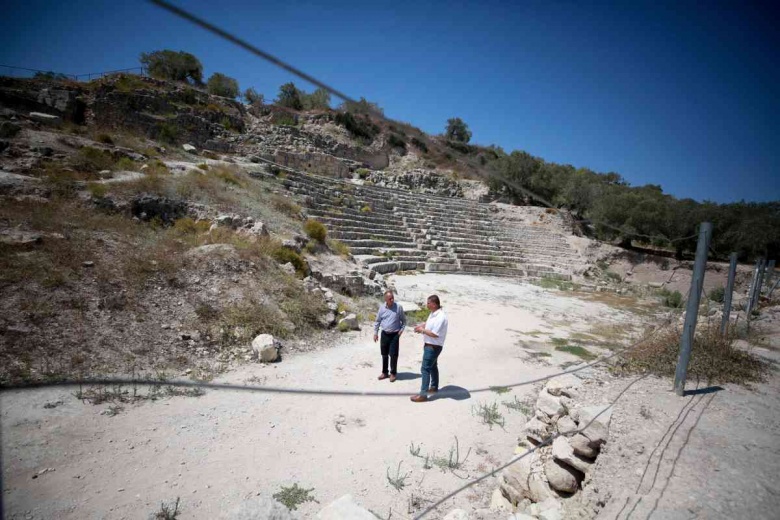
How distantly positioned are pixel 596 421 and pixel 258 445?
298 centimetres

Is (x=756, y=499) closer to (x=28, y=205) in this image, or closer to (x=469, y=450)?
(x=469, y=450)

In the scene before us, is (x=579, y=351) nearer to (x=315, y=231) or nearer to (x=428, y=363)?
(x=428, y=363)

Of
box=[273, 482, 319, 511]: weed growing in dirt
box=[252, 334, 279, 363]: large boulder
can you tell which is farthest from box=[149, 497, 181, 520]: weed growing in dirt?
box=[252, 334, 279, 363]: large boulder

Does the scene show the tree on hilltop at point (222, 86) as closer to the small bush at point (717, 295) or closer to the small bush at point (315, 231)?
the small bush at point (315, 231)

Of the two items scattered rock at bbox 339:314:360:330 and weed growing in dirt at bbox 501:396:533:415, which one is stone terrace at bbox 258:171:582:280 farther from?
weed growing in dirt at bbox 501:396:533:415

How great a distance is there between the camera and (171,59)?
32531 millimetres

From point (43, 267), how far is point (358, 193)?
46.9 ft

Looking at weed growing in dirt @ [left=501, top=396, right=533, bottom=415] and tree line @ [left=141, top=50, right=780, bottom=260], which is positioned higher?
tree line @ [left=141, top=50, right=780, bottom=260]

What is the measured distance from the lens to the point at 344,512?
212 cm

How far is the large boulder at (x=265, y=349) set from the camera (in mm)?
4695

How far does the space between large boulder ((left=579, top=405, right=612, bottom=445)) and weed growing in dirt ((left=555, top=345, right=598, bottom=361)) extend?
3176mm

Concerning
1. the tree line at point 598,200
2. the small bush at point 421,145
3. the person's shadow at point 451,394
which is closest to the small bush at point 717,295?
the tree line at point 598,200

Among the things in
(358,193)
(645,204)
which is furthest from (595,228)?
(358,193)

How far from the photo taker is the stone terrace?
557 inches
